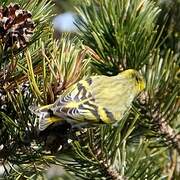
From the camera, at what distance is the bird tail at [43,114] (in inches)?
36.8

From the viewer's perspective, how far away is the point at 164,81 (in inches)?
45.5

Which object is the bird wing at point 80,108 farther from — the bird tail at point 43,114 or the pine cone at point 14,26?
the pine cone at point 14,26

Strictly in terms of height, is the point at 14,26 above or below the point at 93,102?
above

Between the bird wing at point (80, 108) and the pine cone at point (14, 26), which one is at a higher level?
the pine cone at point (14, 26)

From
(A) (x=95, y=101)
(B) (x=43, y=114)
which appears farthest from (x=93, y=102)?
(B) (x=43, y=114)

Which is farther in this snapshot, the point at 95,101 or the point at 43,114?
the point at 95,101

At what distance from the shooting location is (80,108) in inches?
39.1

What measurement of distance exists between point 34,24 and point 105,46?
0.62 feet

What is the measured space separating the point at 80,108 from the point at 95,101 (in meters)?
0.06

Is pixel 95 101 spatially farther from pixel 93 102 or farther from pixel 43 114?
pixel 43 114

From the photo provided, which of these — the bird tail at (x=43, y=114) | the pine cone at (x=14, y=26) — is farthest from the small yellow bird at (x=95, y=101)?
the pine cone at (x=14, y=26)

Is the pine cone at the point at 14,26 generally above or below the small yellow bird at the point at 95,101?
above

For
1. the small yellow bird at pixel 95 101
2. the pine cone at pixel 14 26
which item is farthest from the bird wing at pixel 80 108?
the pine cone at pixel 14 26

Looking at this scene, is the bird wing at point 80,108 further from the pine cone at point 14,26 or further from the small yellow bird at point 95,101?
the pine cone at point 14,26
